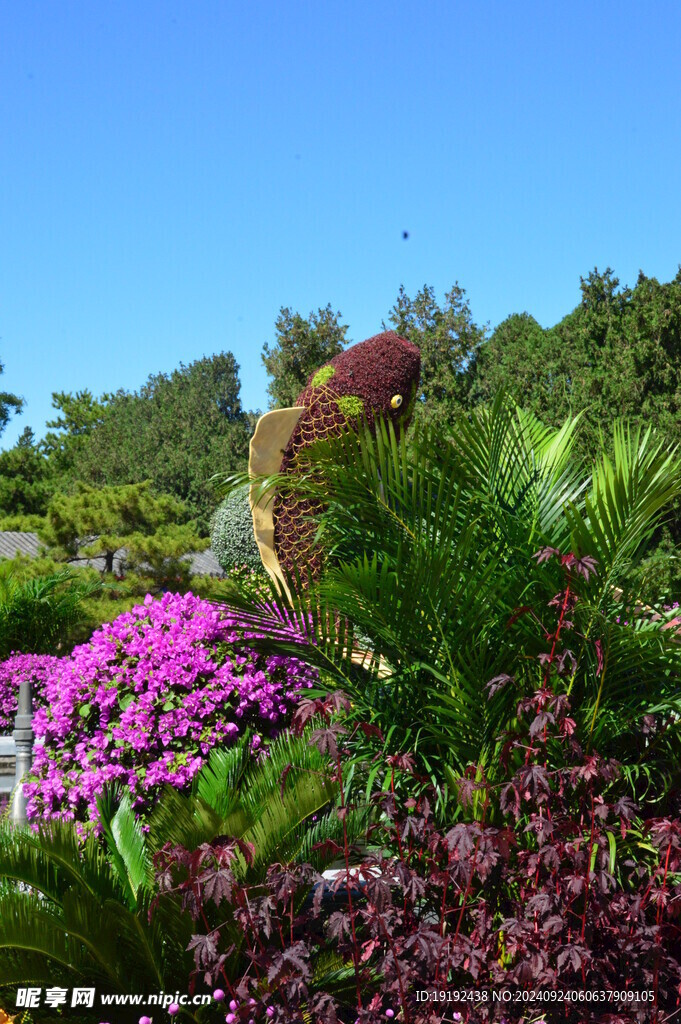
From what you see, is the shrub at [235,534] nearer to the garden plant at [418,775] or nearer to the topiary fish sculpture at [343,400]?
the topiary fish sculpture at [343,400]

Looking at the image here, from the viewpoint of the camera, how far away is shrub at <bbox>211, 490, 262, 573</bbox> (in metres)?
16.3

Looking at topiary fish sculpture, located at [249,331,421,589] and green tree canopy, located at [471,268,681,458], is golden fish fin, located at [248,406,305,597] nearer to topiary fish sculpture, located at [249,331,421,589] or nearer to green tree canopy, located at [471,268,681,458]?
topiary fish sculpture, located at [249,331,421,589]

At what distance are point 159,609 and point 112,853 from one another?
162 centimetres

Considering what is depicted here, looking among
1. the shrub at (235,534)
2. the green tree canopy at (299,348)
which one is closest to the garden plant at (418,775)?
the shrub at (235,534)

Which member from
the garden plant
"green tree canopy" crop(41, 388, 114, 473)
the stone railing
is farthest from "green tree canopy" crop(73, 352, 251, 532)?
the garden plant

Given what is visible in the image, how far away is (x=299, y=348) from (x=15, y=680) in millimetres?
15281

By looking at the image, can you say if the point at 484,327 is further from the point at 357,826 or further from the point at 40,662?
the point at 357,826

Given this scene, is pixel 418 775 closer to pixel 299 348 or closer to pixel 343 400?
pixel 343 400

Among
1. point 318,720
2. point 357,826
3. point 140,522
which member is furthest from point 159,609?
point 140,522

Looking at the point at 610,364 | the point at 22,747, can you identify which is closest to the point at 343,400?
the point at 22,747

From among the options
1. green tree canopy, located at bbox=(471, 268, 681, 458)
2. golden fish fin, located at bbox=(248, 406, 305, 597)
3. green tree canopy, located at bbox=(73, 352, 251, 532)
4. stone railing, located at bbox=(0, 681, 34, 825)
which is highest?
green tree canopy, located at bbox=(73, 352, 251, 532)

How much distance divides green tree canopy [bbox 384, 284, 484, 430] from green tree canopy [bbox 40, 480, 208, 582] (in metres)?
9.92

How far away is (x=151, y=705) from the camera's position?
15.0ft

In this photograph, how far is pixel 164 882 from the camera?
9.25ft
